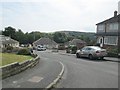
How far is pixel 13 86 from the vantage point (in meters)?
9.35

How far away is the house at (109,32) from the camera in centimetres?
4716

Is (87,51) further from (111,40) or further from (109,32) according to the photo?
(109,32)

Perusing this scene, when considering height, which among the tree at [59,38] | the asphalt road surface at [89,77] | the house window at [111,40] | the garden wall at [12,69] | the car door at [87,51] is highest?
the tree at [59,38]

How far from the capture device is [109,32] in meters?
50.2

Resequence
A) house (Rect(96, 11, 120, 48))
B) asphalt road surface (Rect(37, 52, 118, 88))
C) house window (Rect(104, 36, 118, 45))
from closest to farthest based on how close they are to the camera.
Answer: asphalt road surface (Rect(37, 52, 118, 88)) → house window (Rect(104, 36, 118, 45)) → house (Rect(96, 11, 120, 48))

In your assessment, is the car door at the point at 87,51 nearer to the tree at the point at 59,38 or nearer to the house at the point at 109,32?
the house at the point at 109,32

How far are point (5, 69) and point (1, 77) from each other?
583 mm

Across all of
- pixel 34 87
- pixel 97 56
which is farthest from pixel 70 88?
pixel 97 56

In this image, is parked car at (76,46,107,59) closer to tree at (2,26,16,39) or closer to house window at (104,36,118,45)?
house window at (104,36,118,45)

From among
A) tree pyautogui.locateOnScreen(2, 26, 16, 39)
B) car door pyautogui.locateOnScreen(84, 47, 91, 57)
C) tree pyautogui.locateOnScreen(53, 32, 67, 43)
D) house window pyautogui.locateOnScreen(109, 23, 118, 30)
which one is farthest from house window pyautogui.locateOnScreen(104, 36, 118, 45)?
tree pyautogui.locateOnScreen(53, 32, 67, 43)

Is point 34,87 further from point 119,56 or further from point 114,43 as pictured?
point 114,43

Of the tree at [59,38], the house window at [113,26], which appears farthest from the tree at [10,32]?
the house window at [113,26]

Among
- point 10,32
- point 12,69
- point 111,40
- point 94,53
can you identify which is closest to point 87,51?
point 94,53

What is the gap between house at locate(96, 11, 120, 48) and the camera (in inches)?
1857
